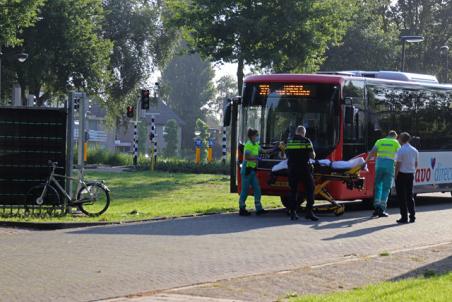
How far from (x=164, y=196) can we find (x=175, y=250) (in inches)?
490

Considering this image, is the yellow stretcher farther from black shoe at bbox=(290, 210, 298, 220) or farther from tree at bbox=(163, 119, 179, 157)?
tree at bbox=(163, 119, 179, 157)

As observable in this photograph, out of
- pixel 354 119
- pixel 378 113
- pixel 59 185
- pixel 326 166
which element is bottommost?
pixel 59 185

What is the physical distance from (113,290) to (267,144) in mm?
10580

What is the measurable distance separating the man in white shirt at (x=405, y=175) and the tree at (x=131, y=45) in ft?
138

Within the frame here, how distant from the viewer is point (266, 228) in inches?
640

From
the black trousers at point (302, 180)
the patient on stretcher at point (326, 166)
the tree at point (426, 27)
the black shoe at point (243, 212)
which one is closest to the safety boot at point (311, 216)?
the black trousers at point (302, 180)

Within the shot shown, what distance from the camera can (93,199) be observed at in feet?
58.1

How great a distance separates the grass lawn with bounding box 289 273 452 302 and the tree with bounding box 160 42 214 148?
126 metres

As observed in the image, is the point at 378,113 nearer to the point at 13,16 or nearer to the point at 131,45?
the point at 13,16

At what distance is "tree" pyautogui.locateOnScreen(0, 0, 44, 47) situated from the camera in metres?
31.1

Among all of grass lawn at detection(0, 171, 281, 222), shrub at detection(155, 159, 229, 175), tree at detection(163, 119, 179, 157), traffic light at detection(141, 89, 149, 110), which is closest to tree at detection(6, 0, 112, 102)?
shrub at detection(155, 159, 229, 175)

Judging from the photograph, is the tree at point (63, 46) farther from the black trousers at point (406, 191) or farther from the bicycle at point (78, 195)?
the black trousers at point (406, 191)

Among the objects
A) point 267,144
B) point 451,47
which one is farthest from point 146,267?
point 451,47

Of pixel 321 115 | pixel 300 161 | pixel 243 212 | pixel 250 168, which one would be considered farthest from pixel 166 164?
pixel 300 161
